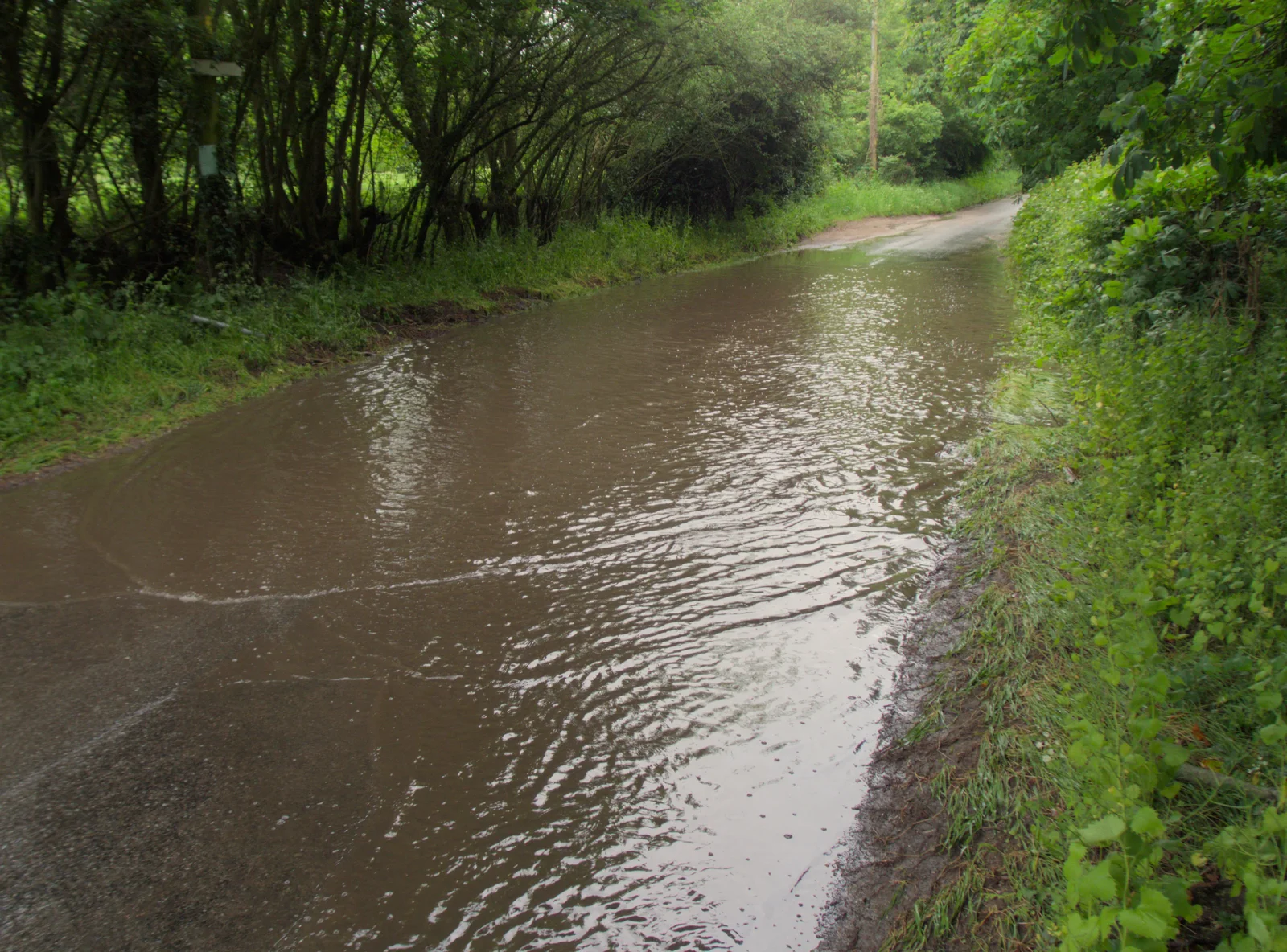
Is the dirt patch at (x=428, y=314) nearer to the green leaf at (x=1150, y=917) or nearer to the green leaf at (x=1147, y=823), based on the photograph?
the green leaf at (x=1147, y=823)

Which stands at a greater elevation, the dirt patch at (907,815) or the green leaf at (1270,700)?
the green leaf at (1270,700)

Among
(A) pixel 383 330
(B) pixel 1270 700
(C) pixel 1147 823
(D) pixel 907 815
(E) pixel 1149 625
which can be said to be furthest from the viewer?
(A) pixel 383 330

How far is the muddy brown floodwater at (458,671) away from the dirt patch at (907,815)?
0.10 meters

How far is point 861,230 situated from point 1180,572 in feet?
93.0

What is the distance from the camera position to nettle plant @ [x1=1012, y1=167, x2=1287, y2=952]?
2.19 meters

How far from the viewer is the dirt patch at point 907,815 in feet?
9.45

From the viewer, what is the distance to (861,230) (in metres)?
30.2

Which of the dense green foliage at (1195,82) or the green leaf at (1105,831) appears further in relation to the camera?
the dense green foliage at (1195,82)

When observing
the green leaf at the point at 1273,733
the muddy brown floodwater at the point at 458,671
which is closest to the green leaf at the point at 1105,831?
the green leaf at the point at 1273,733

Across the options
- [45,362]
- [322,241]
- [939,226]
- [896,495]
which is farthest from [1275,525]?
[939,226]

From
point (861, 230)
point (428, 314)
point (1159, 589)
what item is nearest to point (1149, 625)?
point (1159, 589)

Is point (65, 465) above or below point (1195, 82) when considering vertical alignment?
below

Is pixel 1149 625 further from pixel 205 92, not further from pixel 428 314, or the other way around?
pixel 428 314

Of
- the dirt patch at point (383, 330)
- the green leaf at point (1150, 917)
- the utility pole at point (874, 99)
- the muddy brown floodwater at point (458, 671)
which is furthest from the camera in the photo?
the utility pole at point (874, 99)
